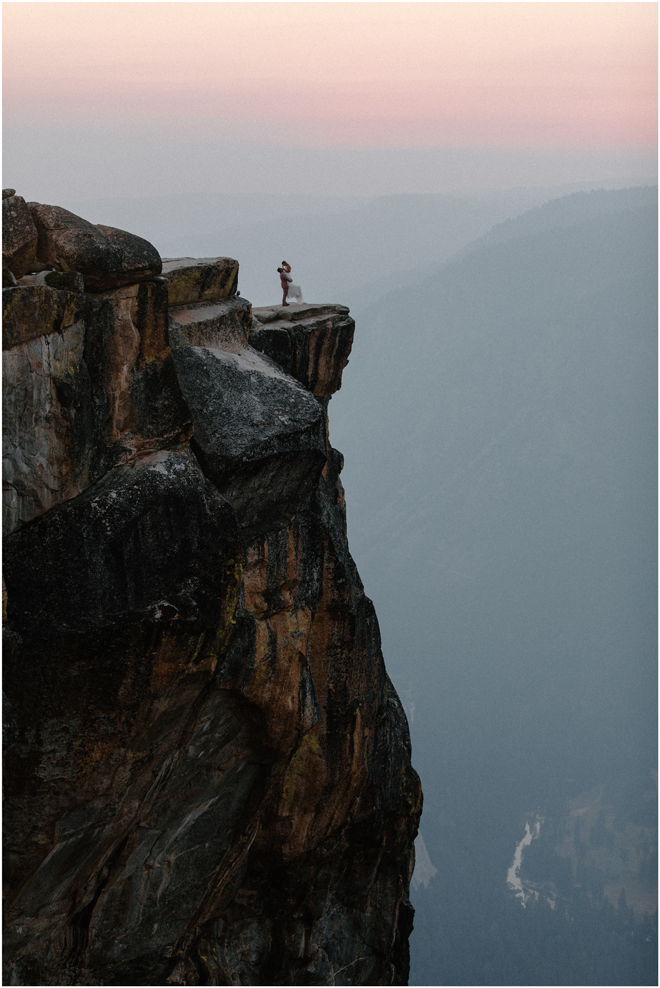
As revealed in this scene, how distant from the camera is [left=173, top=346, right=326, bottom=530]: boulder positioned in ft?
67.0

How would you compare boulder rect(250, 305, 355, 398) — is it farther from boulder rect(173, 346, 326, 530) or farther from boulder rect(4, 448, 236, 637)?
boulder rect(4, 448, 236, 637)

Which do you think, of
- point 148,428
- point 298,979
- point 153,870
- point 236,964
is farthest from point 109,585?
point 298,979

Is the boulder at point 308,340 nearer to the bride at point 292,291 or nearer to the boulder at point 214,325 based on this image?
the bride at point 292,291

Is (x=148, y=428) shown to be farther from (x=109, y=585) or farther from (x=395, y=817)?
(x=395, y=817)

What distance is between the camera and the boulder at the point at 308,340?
25656 millimetres

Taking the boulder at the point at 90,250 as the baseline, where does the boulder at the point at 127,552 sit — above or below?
below

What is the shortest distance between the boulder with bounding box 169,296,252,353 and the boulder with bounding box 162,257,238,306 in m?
0.21

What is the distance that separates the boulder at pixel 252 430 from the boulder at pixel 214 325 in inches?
14.8

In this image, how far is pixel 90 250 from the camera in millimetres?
16797

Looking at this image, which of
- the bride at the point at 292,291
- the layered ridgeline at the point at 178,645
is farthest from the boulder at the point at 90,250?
the bride at the point at 292,291

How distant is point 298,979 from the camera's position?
26.7 m

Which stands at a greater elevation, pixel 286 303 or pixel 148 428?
pixel 286 303

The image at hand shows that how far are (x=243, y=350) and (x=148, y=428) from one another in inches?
234

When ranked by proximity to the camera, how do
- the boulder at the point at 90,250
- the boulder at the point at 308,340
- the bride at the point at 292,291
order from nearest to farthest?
the boulder at the point at 90,250 < the boulder at the point at 308,340 < the bride at the point at 292,291
